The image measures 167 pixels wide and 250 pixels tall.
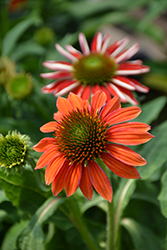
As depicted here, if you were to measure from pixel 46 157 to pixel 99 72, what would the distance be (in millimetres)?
309

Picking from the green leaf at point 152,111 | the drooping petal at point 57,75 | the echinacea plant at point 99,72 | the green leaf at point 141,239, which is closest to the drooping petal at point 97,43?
→ the echinacea plant at point 99,72

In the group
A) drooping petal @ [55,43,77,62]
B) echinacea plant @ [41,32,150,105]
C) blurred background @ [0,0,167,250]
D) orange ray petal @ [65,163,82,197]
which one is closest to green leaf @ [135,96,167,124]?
blurred background @ [0,0,167,250]

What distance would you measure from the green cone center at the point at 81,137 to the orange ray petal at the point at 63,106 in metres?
0.01

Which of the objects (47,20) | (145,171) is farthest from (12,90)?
(47,20)

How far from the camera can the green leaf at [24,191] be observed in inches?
22.7

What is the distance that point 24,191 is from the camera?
61cm

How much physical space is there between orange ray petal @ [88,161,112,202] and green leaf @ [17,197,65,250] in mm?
142

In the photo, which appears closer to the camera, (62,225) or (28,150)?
(28,150)

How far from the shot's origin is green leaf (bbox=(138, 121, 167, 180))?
646 millimetres

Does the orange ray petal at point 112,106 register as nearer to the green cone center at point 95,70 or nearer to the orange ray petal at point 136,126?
the orange ray petal at point 136,126

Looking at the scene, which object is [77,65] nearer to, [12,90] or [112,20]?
[12,90]

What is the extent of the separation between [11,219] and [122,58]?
518mm

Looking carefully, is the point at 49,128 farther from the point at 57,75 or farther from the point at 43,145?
the point at 57,75

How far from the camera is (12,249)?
69cm
